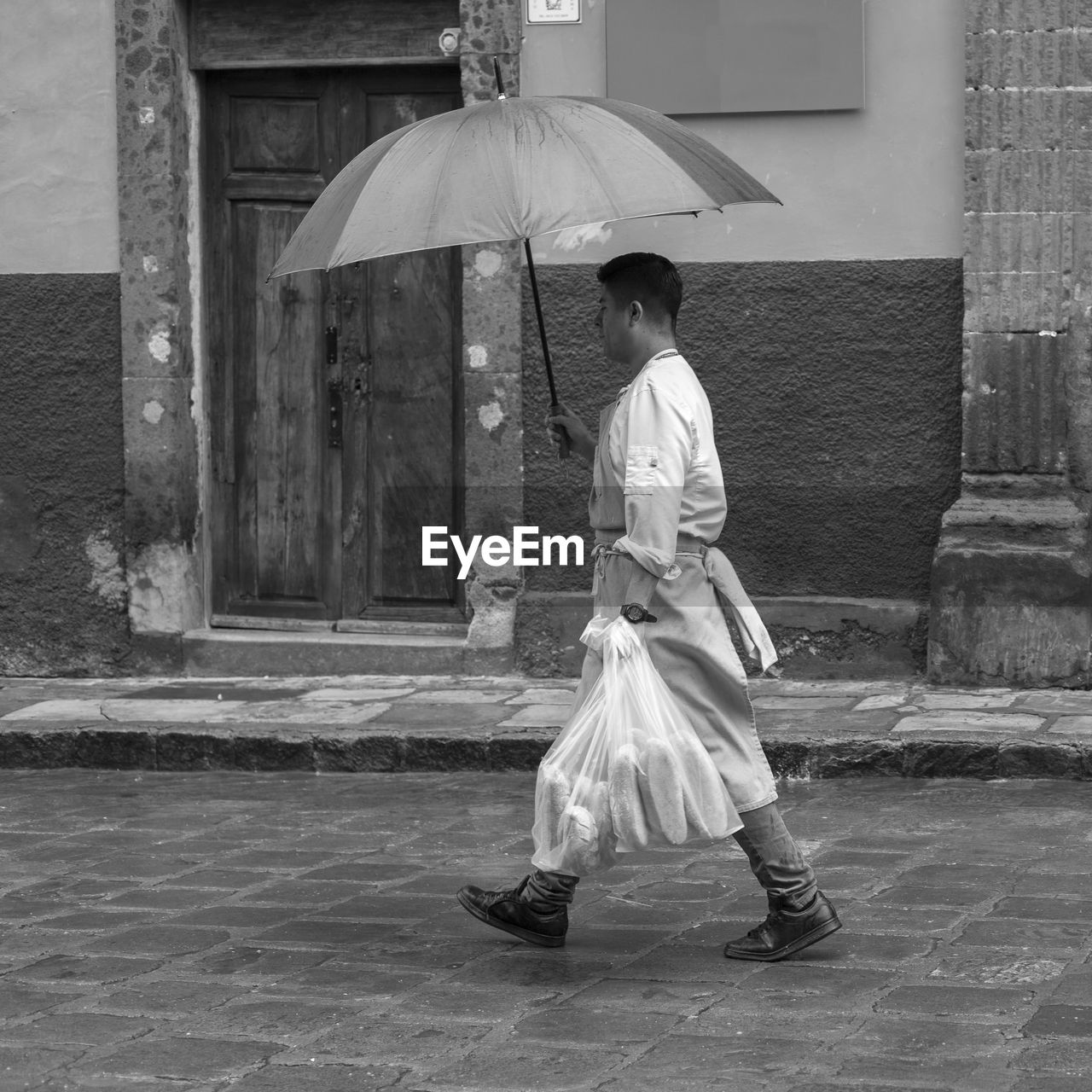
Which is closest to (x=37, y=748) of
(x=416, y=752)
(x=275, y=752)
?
(x=275, y=752)

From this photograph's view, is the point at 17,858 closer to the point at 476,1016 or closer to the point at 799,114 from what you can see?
the point at 476,1016

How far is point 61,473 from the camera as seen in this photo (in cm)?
951

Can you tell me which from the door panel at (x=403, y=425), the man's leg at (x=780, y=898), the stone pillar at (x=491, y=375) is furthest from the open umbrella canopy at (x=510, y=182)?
the door panel at (x=403, y=425)

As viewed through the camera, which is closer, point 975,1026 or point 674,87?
point 975,1026

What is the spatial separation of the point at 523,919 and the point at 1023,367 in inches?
176

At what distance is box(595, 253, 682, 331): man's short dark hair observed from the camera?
4738 mm

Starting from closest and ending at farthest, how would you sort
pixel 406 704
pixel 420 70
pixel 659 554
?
pixel 659 554
pixel 406 704
pixel 420 70

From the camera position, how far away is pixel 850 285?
8.64m

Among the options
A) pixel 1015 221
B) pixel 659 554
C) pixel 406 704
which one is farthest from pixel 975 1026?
pixel 1015 221

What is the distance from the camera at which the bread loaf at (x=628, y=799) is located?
447 centimetres

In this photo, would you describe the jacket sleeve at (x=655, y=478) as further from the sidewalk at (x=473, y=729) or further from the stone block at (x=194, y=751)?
the stone block at (x=194, y=751)

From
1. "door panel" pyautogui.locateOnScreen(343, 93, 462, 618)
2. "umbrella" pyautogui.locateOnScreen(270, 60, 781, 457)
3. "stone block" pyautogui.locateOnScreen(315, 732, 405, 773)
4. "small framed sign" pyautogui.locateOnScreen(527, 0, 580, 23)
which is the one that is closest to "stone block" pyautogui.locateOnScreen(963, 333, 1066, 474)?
"small framed sign" pyautogui.locateOnScreen(527, 0, 580, 23)

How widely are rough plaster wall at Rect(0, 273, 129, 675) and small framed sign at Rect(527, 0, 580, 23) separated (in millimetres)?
2331

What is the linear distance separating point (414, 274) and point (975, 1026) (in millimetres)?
5972
